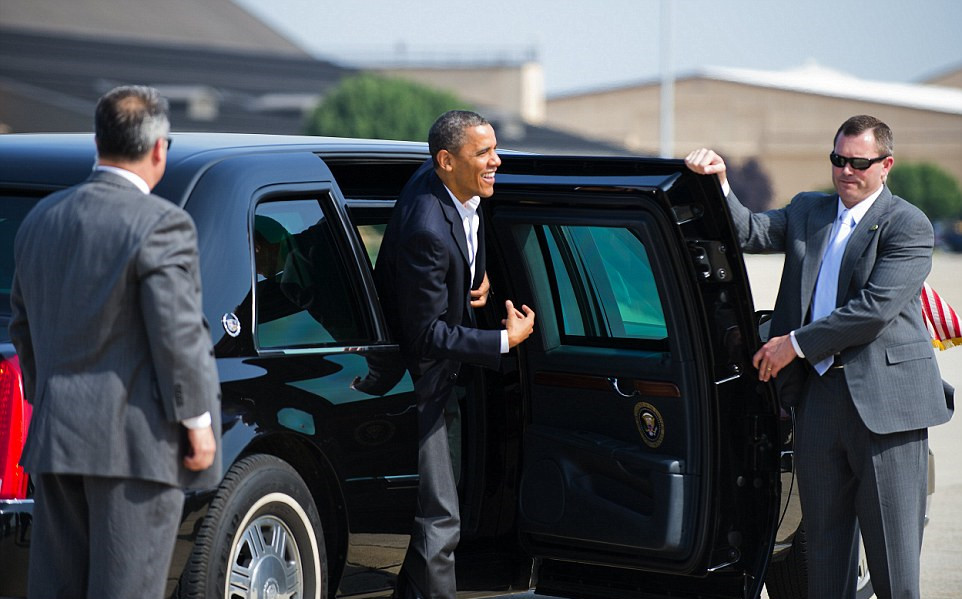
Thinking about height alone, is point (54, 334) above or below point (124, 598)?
above

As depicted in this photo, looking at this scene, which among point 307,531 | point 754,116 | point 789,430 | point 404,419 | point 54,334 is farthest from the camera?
point 754,116

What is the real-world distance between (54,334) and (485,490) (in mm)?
2010

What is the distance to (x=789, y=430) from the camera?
16.2 feet

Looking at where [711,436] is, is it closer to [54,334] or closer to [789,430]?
[789,430]

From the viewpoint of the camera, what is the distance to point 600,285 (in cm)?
499

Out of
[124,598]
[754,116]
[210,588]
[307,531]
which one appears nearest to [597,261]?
[307,531]

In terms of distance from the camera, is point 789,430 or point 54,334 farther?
point 789,430

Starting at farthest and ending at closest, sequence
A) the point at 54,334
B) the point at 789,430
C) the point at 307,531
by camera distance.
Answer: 1. the point at 789,430
2. the point at 307,531
3. the point at 54,334

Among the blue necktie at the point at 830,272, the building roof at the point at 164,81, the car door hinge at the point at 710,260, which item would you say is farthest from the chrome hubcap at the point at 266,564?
the building roof at the point at 164,81

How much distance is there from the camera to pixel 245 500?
12.8 feet

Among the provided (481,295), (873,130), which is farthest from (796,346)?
(481,295)

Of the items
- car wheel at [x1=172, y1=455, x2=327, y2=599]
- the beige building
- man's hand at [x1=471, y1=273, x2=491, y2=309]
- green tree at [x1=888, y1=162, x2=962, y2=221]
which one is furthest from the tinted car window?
the beige building

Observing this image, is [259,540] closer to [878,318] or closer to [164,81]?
[878,318]

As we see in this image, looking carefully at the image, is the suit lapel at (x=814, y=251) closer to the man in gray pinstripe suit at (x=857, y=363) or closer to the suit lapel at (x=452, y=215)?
the man in gray pinstripe suit at (x=857, y=363)
